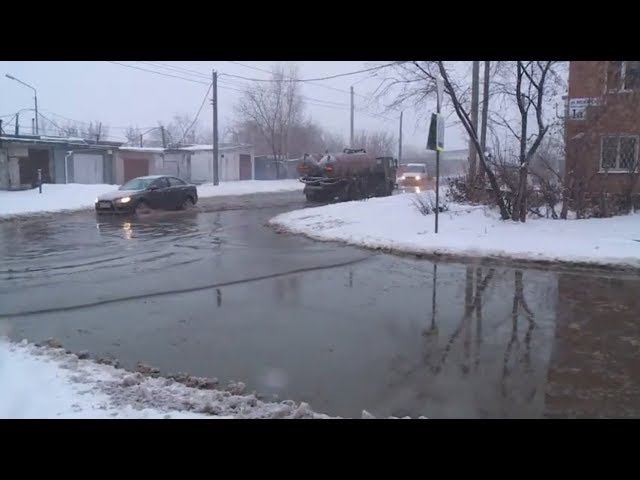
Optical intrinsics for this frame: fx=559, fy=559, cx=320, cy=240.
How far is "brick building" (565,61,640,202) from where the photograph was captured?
13.4 meters

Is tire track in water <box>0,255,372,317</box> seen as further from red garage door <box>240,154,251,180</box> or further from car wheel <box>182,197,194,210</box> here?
red garage door <box>240,154,251,180</box>

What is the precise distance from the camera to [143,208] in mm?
21438

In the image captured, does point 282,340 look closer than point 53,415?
No

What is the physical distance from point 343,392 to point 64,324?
13.0ft

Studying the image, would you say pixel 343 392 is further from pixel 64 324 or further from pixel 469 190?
pixel 469 190

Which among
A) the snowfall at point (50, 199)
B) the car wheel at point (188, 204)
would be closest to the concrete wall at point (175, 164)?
the snowfall at point (50, 199)

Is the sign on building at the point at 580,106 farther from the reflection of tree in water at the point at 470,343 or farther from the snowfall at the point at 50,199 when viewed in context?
the snowfall at the point at 50,199

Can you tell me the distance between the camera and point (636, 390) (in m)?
4.75

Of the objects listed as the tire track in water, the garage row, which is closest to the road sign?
the tire track in water

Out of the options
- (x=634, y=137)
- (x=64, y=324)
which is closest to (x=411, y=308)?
(x=64, y=324)

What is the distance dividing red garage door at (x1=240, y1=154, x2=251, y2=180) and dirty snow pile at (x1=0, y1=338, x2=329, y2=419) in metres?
49.1

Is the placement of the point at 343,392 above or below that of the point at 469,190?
below

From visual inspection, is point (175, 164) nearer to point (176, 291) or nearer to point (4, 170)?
point (4, 170)
